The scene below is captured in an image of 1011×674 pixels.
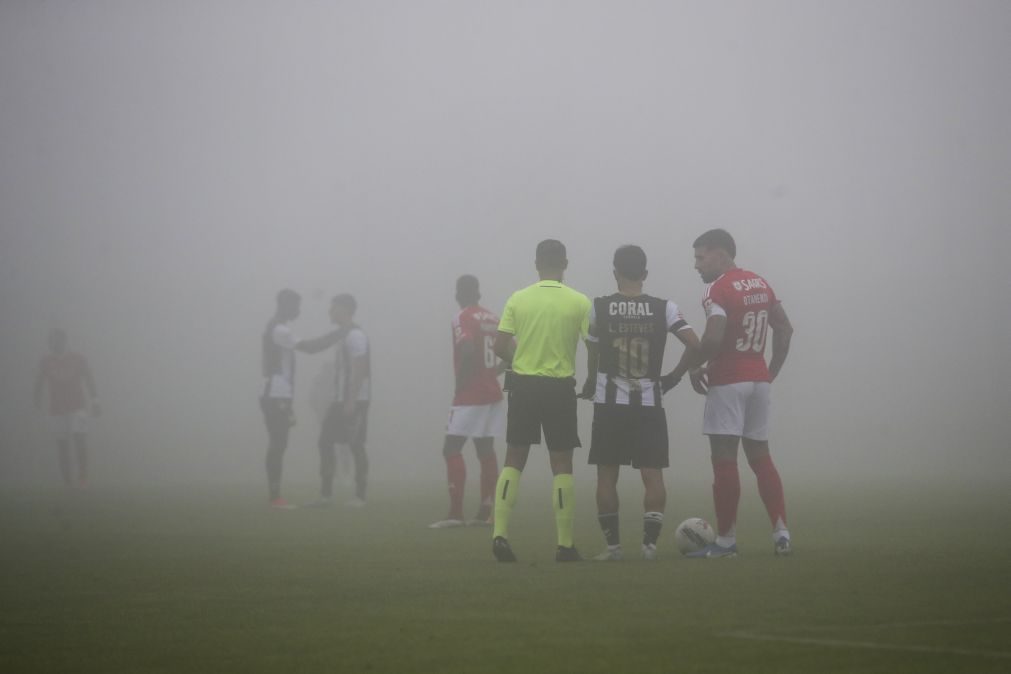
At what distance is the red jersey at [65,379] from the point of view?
18.9m

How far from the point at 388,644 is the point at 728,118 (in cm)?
2665

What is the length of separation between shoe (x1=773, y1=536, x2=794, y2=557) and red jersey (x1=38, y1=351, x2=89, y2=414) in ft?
42.5

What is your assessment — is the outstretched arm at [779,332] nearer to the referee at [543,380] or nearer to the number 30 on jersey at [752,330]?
the number 30 on jersey at [752,330]

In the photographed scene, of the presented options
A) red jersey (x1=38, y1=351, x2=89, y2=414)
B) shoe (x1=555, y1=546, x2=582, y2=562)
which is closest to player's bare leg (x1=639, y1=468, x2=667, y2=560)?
shoe (x1=555, y1=546, x2=582, y2=562)

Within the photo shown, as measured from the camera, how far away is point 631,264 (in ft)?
25.6

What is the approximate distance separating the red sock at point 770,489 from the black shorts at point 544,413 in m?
1.07

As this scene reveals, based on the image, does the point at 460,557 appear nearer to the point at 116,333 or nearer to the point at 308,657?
the point at 308,657

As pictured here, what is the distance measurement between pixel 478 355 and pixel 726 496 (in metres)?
3.95

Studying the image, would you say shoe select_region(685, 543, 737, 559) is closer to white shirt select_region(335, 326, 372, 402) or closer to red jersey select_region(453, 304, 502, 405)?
red jersey select_region(453, 304, 502, 405)

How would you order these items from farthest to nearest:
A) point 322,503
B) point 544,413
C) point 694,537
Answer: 1. point 322,503
2. point 694,537
3. point 544,413

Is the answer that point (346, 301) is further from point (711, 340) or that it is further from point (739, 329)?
point (711, 340)

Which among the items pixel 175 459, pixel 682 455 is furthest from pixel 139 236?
pixel 682 455

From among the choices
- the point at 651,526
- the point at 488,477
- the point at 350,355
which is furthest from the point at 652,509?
the point at 350,355

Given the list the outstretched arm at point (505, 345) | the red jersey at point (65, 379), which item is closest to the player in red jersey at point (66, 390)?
the red jersey at point (65, 379)
